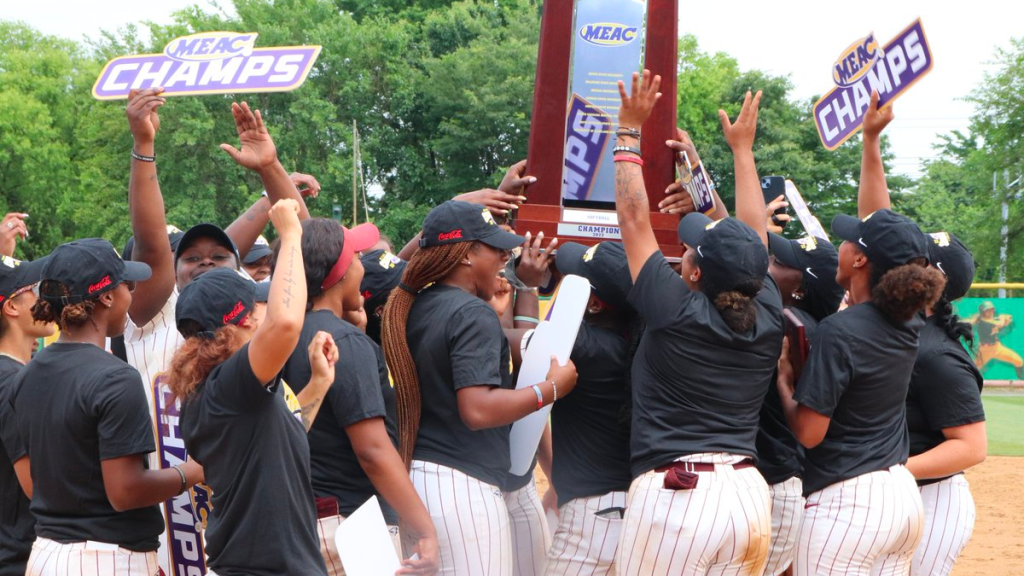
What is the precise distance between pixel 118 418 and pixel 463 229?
5.06 ft

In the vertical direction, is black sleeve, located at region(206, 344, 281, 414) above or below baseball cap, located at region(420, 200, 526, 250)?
below

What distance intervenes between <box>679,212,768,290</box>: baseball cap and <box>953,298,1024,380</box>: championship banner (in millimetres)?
20707

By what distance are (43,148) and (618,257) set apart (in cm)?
4357

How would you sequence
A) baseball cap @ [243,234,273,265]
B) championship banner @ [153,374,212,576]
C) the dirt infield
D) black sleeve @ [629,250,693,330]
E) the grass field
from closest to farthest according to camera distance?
black sleeve @ [629,250,693,330] → championship banner @ [153,374,212,576] → baseball cap @ [243,234,273,265] → the dirt infield → the grass field

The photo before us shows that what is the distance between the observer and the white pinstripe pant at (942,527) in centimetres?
443

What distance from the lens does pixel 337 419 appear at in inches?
139

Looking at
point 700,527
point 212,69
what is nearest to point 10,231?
point 212,69

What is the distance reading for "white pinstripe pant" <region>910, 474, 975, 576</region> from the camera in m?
4.43

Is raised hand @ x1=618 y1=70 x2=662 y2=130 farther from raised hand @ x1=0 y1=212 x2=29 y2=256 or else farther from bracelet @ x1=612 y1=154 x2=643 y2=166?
raised hand @ x1=0 y1=212 x2=29 y2=256

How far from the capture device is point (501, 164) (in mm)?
37469

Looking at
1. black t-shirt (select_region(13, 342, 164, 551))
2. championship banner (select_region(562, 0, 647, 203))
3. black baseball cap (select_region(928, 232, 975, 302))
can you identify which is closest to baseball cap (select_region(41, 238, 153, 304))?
black t-shirt (select_region(13, 342, 164, 551))

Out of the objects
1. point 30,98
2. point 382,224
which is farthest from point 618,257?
point 30,98

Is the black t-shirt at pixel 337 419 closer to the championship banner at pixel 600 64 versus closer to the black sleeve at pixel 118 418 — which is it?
the black sleeve at pixel 118 418

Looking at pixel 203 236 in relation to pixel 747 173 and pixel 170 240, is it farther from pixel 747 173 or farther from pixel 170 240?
pixel 747 173
